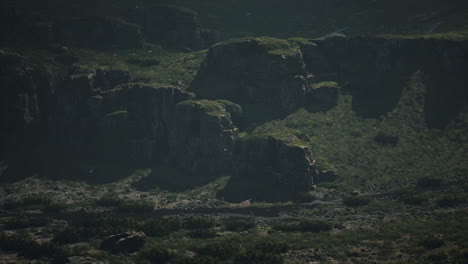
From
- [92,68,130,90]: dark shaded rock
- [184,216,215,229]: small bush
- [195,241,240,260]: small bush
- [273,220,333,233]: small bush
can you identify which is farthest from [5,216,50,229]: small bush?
[92,68,130,90]: dark shaded rock

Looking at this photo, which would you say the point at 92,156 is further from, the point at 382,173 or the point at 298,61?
the point at 382,173

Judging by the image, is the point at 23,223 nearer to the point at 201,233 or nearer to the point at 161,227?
the point at 161,227

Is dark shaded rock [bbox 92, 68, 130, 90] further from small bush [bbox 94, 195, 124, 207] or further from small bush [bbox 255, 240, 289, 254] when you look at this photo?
small bush [bbox 255, 240, 289, 254]

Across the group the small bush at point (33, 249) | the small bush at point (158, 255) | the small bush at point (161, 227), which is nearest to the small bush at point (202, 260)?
the small bush at point (158, 255)

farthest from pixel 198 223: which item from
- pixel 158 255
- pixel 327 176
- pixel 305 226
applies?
pixel 327 176

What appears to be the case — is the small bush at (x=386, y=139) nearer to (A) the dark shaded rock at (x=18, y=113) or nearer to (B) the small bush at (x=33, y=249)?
(B) the small bush at (x=33, y=249)
